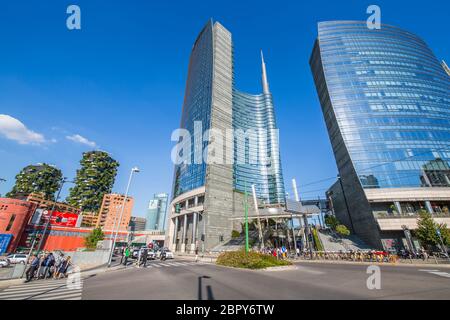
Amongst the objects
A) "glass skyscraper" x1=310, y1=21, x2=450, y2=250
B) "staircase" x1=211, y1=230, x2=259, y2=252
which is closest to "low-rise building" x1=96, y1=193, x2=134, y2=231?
"staircase" x1=211, y1=230, x2=259, y2=252

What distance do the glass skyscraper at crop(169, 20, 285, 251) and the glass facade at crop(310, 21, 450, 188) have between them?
31895 millimetres

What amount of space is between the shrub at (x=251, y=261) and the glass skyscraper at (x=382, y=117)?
3300 centimetres

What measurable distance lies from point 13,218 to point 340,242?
220ft

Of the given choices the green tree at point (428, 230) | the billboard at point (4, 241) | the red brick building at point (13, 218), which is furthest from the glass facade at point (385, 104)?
the red brick building at point (13, 218)

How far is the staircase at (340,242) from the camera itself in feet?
117

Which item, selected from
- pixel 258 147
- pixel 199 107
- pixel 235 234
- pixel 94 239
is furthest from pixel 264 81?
pixel 94 239

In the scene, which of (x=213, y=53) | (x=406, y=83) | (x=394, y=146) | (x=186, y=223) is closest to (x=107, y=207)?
(x=186, y=223)

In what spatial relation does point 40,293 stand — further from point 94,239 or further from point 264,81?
point 264,81

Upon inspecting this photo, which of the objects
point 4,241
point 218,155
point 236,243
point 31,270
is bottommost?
point 31,270

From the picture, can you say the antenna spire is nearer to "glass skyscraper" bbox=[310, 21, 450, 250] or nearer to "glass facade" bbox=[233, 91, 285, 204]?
"glass facade" bbox=[233, 91, 285, 204]

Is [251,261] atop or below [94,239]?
below

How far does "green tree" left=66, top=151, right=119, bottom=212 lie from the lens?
251 ft

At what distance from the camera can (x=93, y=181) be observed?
81.4m
